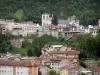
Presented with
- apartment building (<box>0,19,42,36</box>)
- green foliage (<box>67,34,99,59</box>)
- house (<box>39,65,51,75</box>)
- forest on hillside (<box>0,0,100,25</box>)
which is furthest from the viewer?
forest on hillside (<box>0,0,100,25</box>)

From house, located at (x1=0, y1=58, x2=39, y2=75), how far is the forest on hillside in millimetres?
24219

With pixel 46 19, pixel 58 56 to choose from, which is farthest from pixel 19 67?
pixel 46 19

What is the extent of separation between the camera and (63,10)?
81.2 m

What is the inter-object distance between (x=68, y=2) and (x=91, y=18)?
4.77 metres

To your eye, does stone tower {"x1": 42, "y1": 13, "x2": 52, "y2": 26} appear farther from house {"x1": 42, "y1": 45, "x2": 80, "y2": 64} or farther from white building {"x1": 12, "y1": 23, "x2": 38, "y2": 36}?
house {"x1": 42, "y1": 45, "x2": 80, "y2": 64}

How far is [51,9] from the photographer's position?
81500 mm

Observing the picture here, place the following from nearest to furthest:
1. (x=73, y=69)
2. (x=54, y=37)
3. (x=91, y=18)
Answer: (x=73, y=69) < (x=54, y=37) < (x=91, y=18)

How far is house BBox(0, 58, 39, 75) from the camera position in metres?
52.6

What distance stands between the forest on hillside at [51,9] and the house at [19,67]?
24219 mm

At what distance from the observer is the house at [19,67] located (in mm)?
52625

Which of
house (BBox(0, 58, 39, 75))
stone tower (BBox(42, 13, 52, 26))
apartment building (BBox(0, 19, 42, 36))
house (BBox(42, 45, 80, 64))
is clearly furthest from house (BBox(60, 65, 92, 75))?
stone tower (BBox(42, 13, 52, 26))

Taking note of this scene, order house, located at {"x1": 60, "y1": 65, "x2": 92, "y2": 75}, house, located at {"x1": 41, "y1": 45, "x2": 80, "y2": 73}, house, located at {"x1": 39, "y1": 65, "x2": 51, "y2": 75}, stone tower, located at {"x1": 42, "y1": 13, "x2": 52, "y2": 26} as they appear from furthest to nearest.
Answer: stone tower, located at {"x1": 42, "y1": 13, "x2": 52, "y2": 26} → house, located at {"x1": 41, "y1": 45, "x2": 80, "y2": 73} → house, located at {"x1": 39, "y1": 65, "x2": 51, "y2": 75} → house, located at {"x1": 60, "y1": 65, "x2": 92, "y2": 75}

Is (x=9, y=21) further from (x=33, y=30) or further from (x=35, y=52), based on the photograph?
(x=35, y=52)


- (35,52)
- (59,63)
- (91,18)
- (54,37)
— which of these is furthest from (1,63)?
(91,18)
